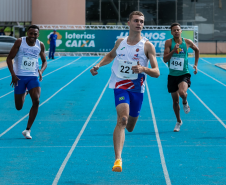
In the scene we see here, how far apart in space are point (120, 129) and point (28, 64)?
10.3ft

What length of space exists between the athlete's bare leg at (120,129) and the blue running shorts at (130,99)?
0.09 m

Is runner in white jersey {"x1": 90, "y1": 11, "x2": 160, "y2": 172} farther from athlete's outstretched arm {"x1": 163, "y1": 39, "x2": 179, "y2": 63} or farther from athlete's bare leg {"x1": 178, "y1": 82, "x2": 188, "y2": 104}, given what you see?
athlete's bare leg {"x1": 178, "y1": 82, "x2": 188, "y2": 104}

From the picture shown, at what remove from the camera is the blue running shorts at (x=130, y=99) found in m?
5.64

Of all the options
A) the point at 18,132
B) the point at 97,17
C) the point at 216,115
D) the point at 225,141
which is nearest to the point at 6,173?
the point at 18,132

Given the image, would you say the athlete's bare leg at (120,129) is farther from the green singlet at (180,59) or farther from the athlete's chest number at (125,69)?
the green singlet at (180,59)

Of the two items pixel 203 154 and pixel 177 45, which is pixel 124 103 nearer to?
pixel 203 154

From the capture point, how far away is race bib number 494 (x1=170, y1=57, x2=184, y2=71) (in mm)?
8414

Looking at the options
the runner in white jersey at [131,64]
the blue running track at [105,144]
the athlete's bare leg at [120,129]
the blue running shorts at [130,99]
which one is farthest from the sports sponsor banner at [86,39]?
the athlete's bare leg at [120,129]

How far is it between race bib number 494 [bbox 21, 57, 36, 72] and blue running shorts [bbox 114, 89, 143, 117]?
262 centimetres

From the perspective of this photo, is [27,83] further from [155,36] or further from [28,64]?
[155,36]

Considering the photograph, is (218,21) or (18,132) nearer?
(18,132)

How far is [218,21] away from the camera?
4197 cm

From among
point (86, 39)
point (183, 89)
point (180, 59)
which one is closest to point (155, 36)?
point (86, 39)

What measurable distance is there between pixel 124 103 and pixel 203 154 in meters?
1.81
